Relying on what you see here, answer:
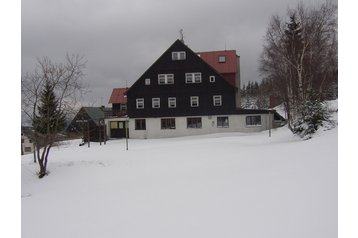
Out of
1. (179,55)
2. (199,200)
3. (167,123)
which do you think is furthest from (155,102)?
(199,200)

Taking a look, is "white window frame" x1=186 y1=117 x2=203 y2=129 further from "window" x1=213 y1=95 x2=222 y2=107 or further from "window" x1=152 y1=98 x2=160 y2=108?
"window" x1=152 y1=98 x2=160 y2=108

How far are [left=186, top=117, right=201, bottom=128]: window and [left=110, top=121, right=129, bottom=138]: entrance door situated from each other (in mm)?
7659

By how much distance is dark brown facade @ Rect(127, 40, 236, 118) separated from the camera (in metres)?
32.3

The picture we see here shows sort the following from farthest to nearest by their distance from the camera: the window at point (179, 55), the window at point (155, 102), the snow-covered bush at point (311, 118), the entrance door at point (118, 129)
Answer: the entrance door at point (118, 129), the window at point (155, 102), the window at point (179, 55), the snow-covered bush at point (311, 118)

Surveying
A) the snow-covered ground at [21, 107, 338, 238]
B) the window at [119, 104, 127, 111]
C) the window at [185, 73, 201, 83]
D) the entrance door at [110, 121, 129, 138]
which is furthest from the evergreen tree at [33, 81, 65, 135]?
the window at [119, 104, 127, 111]

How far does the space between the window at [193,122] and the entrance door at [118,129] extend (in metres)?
7.66

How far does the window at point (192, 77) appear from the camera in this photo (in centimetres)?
3256

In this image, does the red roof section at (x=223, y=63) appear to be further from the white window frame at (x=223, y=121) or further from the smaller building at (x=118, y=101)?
the smaller building at (x=118, y=101)

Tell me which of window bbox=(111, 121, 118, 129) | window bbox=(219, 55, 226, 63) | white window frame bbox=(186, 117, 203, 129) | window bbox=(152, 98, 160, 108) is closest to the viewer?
white window frame bbox=(186, 117, 203, 129)

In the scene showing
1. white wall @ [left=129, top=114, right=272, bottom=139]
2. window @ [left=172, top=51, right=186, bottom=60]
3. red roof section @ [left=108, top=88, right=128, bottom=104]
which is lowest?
white wall @ [left=129, top=114, right=272, bottom=139]

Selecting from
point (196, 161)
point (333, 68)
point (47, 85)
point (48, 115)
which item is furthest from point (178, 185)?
point (333, 68)

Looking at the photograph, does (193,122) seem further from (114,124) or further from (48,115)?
(48,115)

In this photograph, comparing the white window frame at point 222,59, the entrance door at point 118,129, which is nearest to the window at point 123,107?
the entrance door at point 118,129
